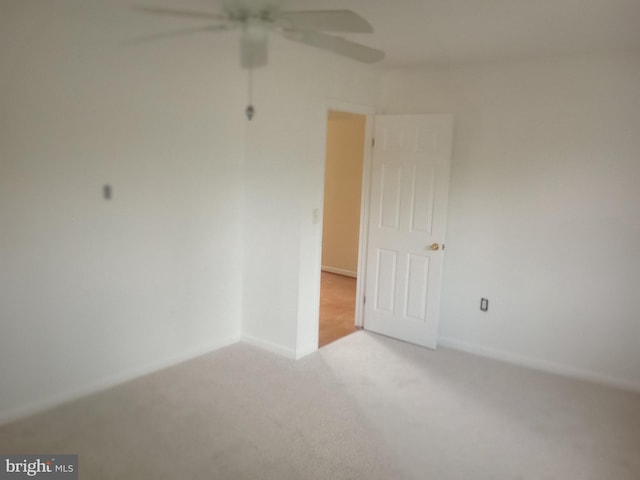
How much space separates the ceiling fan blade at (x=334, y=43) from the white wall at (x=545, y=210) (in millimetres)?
1822

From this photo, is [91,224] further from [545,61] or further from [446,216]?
[545,61]

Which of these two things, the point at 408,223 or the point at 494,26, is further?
the point at 408,223

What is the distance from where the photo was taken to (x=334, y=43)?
2133mm

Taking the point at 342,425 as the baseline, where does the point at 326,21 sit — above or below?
above

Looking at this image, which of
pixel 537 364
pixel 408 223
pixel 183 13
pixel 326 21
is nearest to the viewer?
pixel 183 13

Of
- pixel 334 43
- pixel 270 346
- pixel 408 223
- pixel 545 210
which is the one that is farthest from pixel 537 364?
pixel 334 43

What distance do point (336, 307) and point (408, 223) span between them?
1.46 meters

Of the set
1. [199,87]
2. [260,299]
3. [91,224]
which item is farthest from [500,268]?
[91,224]

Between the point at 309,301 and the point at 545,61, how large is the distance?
97.4 inches

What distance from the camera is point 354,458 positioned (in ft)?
8.07

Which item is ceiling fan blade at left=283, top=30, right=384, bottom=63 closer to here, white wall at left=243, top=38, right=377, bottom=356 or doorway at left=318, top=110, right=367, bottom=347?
white wall at left=243, top=38, right=377, bottom=356

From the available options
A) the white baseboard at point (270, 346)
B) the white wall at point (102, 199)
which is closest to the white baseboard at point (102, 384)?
the white wall at point (102, 199)

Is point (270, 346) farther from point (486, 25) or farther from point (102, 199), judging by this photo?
point (486, 25)

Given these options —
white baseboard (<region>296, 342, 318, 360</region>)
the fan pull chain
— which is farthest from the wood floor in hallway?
the fan pull chain
